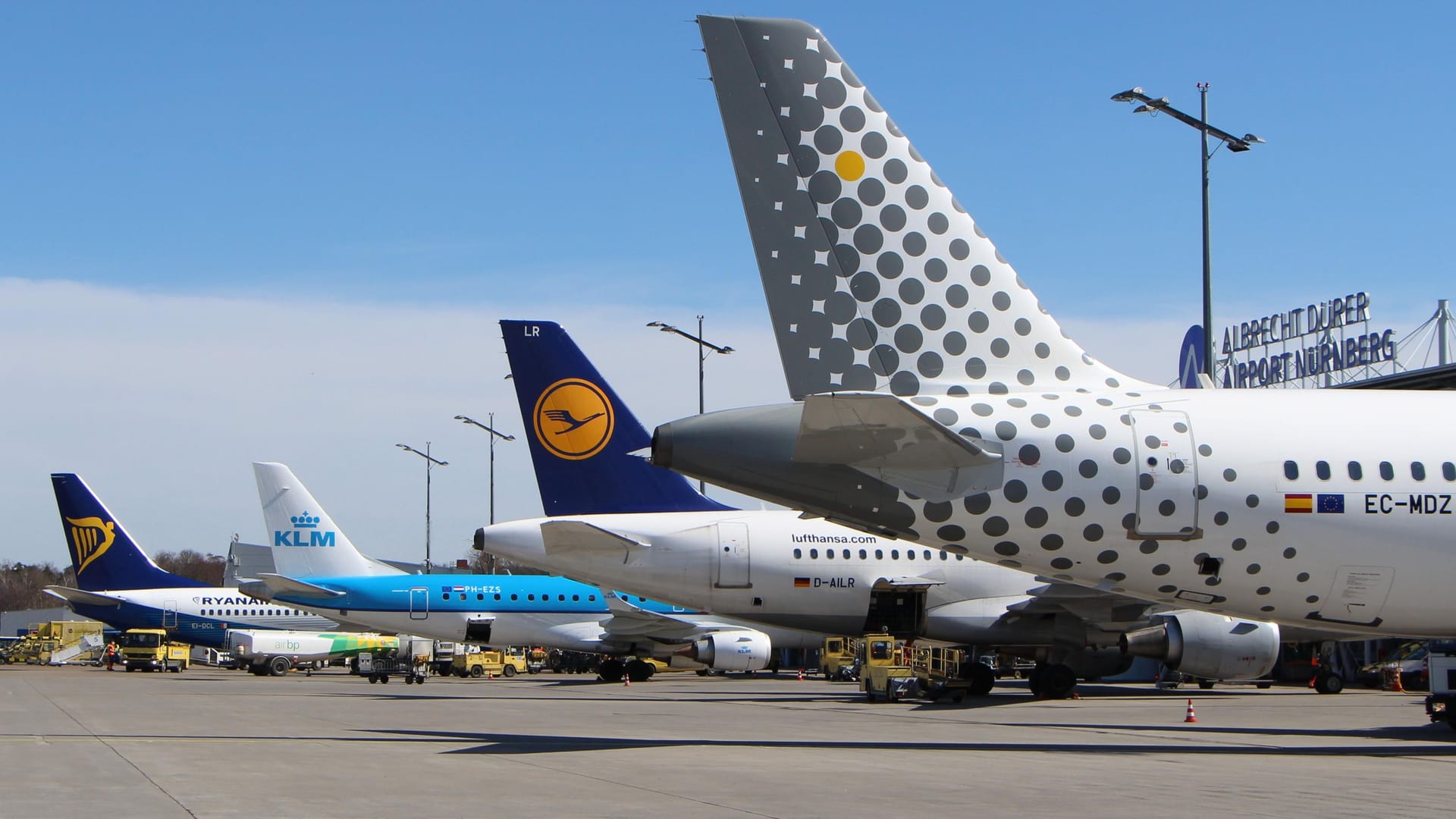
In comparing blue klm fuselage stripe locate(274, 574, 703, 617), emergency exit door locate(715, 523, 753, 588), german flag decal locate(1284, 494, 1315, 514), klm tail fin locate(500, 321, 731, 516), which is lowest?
blue klm fuselage stripe locate(274, 574, 703, 617)

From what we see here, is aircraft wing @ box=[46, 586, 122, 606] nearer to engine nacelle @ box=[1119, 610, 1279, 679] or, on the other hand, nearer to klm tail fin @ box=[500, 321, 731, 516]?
klm tail fin @ box=[500, 321, 731, 516]

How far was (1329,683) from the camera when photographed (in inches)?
1219

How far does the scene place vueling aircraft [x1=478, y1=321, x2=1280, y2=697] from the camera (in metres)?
27.0

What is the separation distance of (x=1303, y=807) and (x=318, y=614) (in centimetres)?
3788

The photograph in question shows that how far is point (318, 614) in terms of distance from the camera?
143 feet

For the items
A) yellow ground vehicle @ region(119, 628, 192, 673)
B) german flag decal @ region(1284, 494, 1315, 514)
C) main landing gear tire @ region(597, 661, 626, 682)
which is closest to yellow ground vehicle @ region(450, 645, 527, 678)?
main landing gear tire @ region(597, 661, 626, 682)

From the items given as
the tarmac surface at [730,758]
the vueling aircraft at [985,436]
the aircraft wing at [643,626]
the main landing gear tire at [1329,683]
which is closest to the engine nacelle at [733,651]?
the aircraft wing at [643,626]

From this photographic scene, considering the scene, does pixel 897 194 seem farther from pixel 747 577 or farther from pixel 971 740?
pixel 747 577

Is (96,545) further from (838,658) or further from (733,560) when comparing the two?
(733,560)

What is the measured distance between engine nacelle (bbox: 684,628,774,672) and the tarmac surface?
379 inches

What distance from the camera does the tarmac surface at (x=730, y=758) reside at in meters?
10.2

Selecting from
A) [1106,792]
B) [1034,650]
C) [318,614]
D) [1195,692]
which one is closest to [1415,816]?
[1106,792]

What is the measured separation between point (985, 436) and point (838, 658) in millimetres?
27031

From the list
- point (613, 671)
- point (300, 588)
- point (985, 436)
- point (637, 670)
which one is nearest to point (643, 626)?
point (637, 670)
